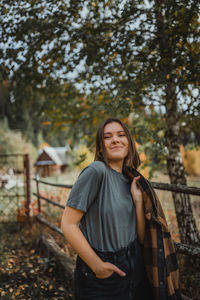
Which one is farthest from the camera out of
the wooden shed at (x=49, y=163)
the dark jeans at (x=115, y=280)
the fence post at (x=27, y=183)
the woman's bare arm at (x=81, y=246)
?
the wooden shed at (x=49, y=163)

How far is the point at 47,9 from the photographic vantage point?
9.70 feet

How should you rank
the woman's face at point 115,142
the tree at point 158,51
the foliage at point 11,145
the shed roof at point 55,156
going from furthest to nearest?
the shed roof at point 55,156 → the foliage at point 11,145 → the tree at point 158,51 → the woman's face at point 115,142

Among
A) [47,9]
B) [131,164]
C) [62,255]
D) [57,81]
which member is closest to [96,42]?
[47,9]

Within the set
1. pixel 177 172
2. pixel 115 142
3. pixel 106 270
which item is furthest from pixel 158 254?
pixel 177 172

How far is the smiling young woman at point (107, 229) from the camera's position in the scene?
137 centimetres

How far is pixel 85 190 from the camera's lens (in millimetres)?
1389

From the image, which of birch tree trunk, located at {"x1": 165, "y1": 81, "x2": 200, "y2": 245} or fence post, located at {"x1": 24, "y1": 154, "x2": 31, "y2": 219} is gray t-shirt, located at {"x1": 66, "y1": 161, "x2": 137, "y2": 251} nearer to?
birch tree trunk, located at {"x1": 165, "y1": 81, "x2": 200, "y2": 245}

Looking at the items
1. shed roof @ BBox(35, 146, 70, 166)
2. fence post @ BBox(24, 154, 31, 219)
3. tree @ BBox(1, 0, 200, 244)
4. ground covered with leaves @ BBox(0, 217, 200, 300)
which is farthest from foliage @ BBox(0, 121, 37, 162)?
tree @ BBox(1, 0, 200, 244)

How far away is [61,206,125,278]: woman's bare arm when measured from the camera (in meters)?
1.33

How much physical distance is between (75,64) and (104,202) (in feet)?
8.13

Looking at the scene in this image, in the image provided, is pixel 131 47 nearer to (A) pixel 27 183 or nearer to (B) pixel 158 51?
(B) pixel 158 51

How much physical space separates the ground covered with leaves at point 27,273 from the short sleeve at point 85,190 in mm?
2334

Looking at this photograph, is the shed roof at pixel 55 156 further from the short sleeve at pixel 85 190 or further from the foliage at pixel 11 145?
the short sleeve at pixel 85 190

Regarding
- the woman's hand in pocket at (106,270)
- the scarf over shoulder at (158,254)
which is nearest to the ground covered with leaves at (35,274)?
the scarf over shoulder at (158,254)
